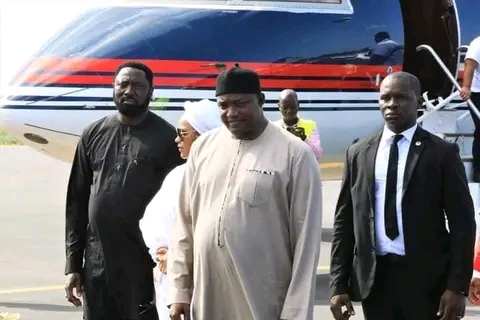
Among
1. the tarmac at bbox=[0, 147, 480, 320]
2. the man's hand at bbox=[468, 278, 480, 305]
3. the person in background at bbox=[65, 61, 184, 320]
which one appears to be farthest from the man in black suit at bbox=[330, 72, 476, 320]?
the tarmac at bbox=[0, 147, 480, 320]

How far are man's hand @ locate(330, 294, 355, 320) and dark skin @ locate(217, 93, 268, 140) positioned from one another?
1.01 m

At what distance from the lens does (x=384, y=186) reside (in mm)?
4961

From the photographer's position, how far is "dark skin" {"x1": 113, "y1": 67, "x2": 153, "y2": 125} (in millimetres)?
5461

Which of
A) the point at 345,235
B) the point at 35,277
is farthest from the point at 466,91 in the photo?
the point at 345,235

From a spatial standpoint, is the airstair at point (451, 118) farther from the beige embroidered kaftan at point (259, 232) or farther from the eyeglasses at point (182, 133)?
the beige embroidered kaftan at point (259, 232)

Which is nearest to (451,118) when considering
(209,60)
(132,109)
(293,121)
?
(293,121)

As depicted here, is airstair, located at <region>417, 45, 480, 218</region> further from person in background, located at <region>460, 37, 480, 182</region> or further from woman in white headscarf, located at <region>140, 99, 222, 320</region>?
woman in white headscarf, located at <region>140, 99, 222, 320</region>

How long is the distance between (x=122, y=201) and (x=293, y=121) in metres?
4.23

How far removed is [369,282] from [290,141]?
92cm

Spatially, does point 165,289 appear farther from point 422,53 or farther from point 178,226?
point 422,53

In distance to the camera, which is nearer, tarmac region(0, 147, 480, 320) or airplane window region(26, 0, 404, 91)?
tarmac region(0, 147, 480, 320)

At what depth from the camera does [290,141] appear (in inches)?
172

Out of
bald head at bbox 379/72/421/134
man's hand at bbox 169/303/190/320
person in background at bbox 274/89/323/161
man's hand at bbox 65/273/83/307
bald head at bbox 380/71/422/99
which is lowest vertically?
man's hand at bbox 65/273/83/307

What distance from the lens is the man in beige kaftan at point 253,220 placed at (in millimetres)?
4273
